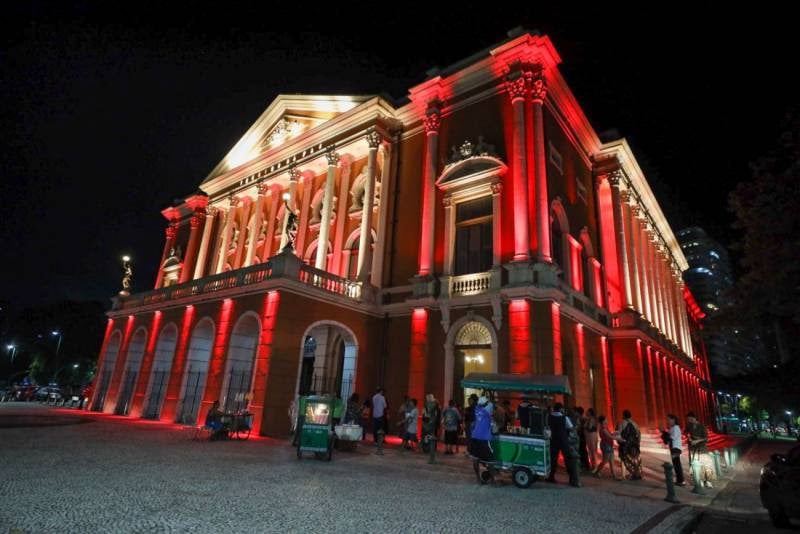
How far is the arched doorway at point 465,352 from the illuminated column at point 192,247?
897 inches

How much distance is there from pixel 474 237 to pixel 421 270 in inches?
109

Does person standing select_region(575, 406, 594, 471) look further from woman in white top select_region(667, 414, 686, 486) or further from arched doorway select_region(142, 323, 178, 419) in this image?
arched doorway select_region(142, 323, 178, 419)

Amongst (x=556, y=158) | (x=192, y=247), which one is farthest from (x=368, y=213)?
(x=192, y=247)

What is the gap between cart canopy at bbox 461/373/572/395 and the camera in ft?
34.1

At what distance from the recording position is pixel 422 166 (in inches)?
866

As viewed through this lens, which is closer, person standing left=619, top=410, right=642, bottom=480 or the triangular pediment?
person standing left=619, top=410, right=642, bottom=480

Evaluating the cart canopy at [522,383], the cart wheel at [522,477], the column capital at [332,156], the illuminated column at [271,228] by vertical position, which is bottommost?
the cart wheel at [522,477]

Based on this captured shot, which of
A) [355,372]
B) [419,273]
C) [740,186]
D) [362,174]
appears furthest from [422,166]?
[740,186]

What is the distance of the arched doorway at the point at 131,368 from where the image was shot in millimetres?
23828

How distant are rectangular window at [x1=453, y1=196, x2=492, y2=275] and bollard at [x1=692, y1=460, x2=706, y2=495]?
9922mm

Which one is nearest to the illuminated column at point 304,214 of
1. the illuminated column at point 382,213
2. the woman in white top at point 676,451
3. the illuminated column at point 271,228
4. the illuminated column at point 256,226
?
the illuminated column at point 271,228

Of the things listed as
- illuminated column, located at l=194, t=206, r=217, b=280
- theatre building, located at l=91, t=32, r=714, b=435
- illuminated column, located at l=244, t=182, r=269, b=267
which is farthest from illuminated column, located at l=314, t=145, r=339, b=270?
illuminated column, located at l=194, t=206, r=217, b=280

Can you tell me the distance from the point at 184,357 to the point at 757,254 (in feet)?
72.8

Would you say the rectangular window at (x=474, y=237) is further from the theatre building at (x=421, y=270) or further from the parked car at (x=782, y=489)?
the parked car at (x=782, y=489)
